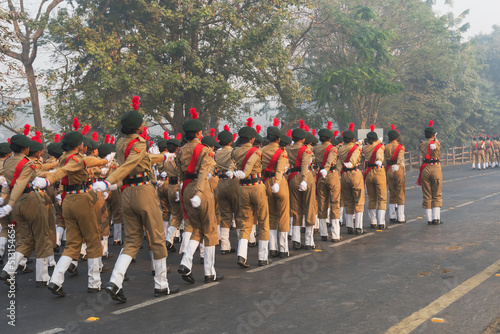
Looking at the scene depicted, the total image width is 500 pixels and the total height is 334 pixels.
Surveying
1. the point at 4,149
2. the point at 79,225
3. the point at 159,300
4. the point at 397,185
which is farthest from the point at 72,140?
the point at 397,185

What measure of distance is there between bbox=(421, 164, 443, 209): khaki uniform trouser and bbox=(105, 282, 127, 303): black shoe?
7.93 meters

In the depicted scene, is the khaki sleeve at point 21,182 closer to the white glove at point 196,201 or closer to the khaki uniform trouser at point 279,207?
the white glove at point 196,201

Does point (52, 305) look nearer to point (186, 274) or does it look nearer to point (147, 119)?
point (186, 274)

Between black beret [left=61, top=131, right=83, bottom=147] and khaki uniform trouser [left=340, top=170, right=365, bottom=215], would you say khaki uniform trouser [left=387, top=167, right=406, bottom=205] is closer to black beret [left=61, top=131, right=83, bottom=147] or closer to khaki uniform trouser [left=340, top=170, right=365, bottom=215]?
khaki uniform trouser [left=340, top=170, right=365, bottom=215]

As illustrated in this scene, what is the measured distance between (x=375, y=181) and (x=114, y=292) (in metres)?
6.94

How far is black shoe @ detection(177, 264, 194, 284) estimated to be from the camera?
280 inches

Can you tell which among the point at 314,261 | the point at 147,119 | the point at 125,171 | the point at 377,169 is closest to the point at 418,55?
the point at 147,119

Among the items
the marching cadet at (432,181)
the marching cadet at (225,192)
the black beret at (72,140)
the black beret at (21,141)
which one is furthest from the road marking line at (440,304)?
the black beret at (21,141)

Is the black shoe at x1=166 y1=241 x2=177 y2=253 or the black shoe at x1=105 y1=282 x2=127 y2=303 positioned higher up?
the black shoe at x1=105 y1=282 x2=127 y2=303

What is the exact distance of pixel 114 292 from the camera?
20.4 feet

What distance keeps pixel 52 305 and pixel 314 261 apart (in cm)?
401

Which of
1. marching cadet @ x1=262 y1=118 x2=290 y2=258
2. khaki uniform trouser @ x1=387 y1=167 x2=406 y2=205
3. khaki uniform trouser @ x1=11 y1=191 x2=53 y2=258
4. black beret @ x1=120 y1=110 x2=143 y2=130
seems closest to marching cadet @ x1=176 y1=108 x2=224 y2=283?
black beret @ x1=120 y1=110 x2=143 y2=130

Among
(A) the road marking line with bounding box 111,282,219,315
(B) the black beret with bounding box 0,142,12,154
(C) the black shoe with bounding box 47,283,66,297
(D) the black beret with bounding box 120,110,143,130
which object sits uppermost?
(D) the black beret with bounding box 120,110,143,130

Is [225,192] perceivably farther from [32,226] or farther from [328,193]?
[32,226]
